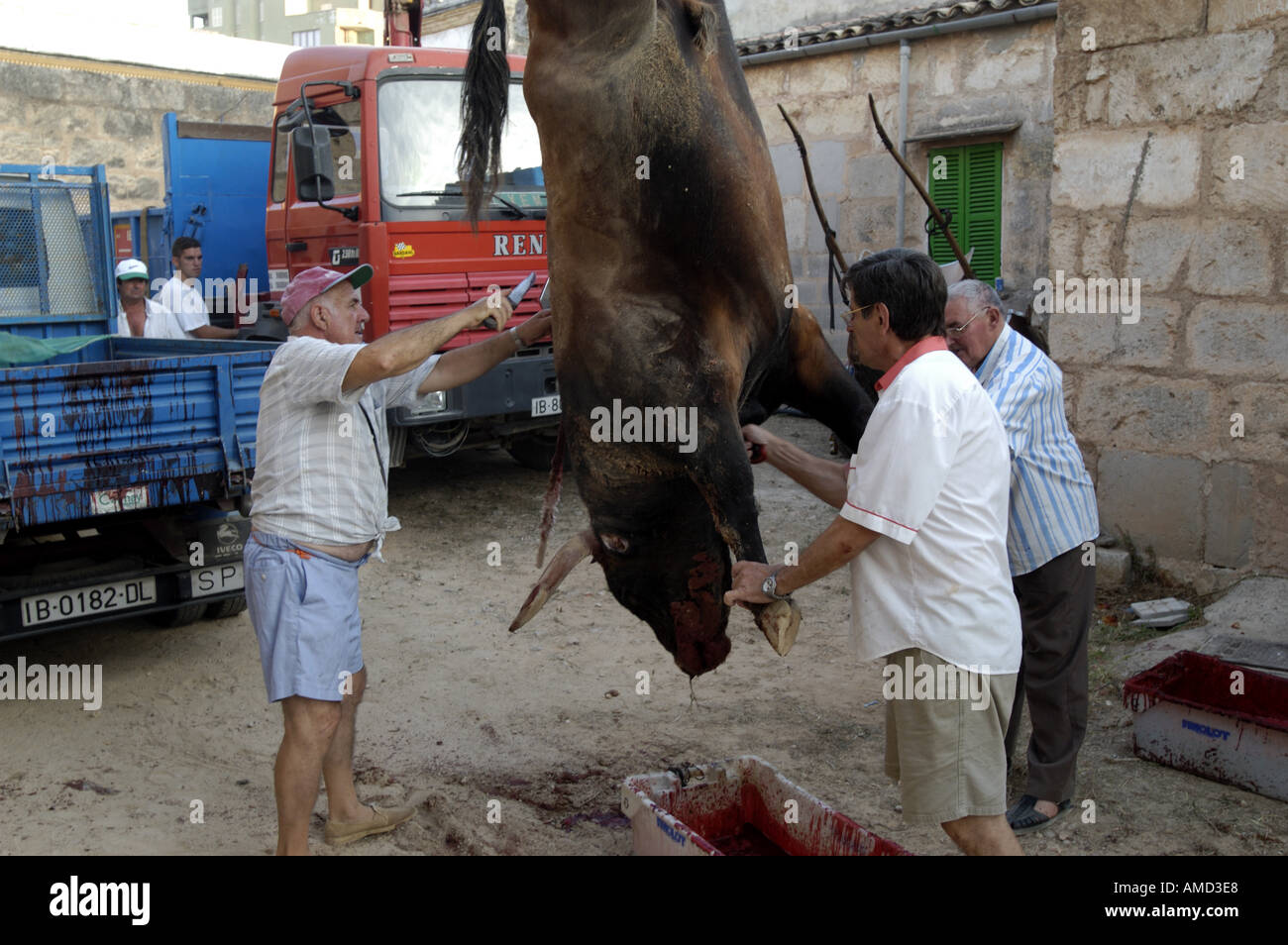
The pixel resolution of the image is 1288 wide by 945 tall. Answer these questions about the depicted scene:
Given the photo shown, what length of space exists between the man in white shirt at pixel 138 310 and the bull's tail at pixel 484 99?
16.9 ft

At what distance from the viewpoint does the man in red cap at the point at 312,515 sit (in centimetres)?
308

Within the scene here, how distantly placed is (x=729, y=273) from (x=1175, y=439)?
13.5 feet

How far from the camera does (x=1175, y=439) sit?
5520 millimetres

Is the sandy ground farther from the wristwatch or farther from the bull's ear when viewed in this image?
the bull's ear

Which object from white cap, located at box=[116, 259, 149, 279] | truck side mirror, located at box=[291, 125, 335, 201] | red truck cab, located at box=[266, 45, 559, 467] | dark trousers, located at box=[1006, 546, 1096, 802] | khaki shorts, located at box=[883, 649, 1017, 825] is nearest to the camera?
khaki shorts, located at box=[883, 649, 1017, 825]

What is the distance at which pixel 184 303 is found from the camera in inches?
311

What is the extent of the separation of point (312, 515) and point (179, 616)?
278 centimetres

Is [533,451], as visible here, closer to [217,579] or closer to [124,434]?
[217,579]

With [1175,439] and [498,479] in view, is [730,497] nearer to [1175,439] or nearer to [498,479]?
[1175,439]

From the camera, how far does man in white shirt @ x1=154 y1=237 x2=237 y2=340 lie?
7.79m

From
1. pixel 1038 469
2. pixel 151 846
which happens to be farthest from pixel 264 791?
pixel 1038 469

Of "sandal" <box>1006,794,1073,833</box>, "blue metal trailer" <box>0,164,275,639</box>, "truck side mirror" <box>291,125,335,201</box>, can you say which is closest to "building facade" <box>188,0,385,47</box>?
"truck side mirror" <box>291,125,335,201</box>

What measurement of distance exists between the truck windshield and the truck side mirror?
34 cm
